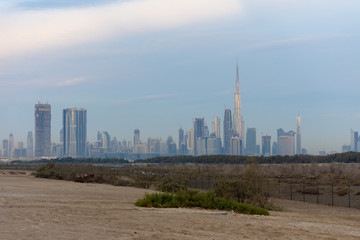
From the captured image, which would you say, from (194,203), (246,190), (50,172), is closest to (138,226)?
(194,203)

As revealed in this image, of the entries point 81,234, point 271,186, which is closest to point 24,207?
point 81,234

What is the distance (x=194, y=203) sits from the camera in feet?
70.9

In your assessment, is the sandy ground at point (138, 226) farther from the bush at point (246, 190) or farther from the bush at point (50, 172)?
the bush at point (50, 172)

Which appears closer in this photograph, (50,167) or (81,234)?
(81,234)

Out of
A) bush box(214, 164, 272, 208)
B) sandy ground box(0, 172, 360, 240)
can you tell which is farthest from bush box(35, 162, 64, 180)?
sandy ground box(0, 172, 360, 240)

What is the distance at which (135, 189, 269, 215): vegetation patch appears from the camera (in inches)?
824

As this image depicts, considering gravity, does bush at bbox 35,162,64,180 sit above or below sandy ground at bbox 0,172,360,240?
below

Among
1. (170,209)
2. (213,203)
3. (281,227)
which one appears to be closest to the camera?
(281,227)

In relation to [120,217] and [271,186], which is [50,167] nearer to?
[271,186]

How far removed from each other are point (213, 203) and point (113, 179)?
28708mm

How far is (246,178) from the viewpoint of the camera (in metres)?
28.4

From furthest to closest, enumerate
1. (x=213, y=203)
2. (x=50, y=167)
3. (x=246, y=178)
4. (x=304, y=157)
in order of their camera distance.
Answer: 1. (x=304, y=157)
2. (x=50, y=167)
3. (x=246, y=178)
4. (x=213, y=203)

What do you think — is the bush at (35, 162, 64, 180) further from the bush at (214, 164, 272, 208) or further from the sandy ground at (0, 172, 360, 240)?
the sandy ground at (0, 172, 360, 240)

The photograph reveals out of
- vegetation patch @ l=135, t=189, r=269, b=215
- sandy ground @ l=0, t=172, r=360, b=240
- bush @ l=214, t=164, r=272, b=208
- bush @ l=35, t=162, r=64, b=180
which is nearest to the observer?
sandy ground @ l=0, t=172, r=360, b=240
